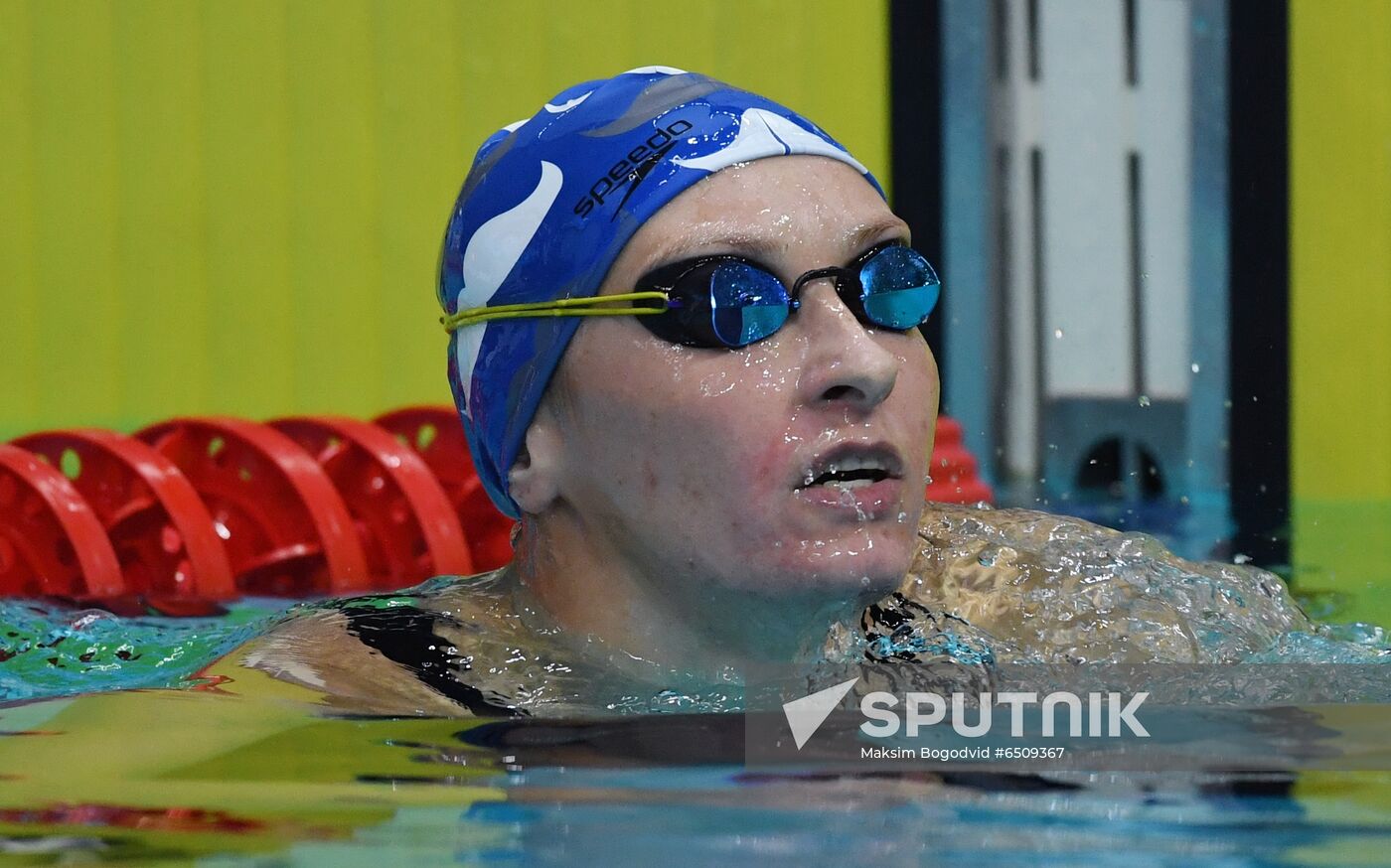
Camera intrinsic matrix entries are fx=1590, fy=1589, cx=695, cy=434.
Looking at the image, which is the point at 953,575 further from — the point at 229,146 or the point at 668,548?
the point at 229,146

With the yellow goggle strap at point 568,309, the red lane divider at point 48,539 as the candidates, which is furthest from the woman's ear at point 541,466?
the red lane divider at point 48,539

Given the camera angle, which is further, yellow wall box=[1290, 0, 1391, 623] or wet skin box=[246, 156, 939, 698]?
yellow wall box=[1290, 0, 1391, 623]

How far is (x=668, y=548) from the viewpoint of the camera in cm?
196

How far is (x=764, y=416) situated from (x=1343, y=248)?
16.8ft

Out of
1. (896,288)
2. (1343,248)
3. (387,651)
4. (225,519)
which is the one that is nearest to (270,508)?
(225,519)

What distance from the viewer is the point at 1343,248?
6.28 meters

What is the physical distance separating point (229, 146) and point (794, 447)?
4.88 m

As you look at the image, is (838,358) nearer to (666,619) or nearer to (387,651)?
(666,619)

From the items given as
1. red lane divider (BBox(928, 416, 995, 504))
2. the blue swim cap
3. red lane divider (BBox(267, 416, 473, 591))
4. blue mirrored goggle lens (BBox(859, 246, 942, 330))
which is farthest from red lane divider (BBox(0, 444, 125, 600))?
blue mirrored goggle lens (BBox(859, 246, 942, 330))

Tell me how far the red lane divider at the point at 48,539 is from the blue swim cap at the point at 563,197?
172 cm

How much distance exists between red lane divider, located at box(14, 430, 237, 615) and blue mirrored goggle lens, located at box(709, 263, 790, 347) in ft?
6.76

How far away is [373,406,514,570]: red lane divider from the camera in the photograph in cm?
404

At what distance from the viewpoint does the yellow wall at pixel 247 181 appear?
6125 millimetres

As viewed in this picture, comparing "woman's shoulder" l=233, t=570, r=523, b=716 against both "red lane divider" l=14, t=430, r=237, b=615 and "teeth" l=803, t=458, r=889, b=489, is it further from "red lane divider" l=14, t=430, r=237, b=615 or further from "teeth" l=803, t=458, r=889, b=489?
"red lane divider" l=14, t=430, r=237, b=615
